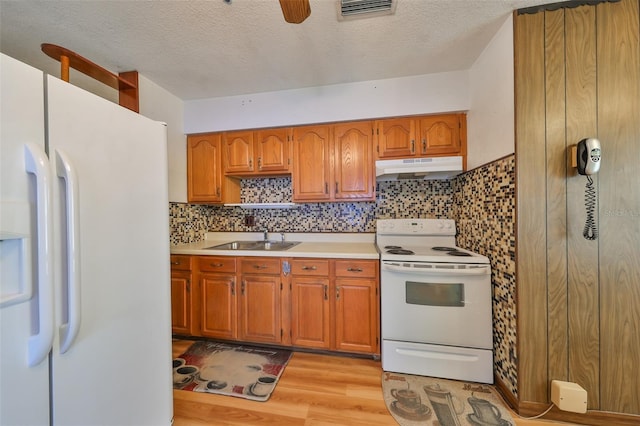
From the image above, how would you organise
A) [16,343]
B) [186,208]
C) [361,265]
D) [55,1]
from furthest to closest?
[186,208] < [361,265] < [55,1] < [16,343]

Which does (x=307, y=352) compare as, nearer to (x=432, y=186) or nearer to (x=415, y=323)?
(x=415, y=323)

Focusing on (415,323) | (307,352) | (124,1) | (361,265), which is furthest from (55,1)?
(415,323)

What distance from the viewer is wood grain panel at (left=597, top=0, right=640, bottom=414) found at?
1276 millimetres

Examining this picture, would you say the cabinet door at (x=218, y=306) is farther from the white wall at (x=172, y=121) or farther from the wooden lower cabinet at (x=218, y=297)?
the white wall at (x=172, y=121)

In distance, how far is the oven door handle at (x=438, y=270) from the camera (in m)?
1.63

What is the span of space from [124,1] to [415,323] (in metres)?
2.76

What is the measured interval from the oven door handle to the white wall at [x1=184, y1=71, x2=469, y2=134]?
136 centimetres

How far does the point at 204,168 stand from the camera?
8.34 feet

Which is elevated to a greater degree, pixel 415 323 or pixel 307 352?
pixel 415 323

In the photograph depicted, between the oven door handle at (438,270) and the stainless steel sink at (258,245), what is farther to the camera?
the stainless steel sink at (258,245)

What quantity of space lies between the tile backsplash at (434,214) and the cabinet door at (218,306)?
2.12 feet

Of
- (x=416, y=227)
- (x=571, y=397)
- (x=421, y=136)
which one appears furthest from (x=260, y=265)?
(x=571, y=397)

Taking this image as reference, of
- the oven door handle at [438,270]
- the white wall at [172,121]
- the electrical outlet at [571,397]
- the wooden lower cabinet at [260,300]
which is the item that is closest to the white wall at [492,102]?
the oven door handle at [438,270]

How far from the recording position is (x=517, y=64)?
4.55ft
